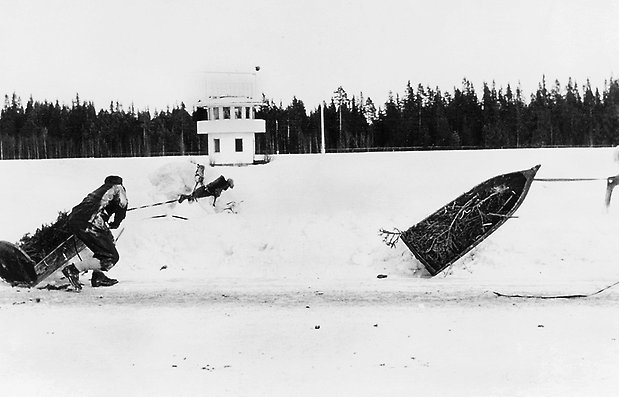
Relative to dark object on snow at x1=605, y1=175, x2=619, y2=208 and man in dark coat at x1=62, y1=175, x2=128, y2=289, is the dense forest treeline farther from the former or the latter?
man in dark coat at x1=62, y1=175, x2=128, y2=289

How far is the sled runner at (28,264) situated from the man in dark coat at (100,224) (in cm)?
14

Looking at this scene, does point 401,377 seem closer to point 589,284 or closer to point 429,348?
point 429,348

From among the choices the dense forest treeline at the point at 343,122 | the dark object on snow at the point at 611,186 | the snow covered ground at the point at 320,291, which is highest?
the dense forest treeline at the point at 343,122

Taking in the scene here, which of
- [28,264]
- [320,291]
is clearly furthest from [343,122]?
[28,264]

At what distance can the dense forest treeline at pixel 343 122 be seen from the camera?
6.91 metres

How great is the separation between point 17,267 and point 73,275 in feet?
1.96

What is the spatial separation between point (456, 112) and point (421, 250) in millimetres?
2408

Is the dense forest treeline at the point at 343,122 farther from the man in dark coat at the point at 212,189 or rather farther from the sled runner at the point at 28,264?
the sled runner at the point at 28,264

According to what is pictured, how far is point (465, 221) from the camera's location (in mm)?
6734

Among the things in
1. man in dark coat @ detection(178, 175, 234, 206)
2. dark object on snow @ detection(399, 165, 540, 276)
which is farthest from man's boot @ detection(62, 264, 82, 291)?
dark object on snow @ detection(399, 165, 540, 276)

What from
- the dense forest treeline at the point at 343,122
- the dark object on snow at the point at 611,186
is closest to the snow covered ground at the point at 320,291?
the dark object on snow at the point at 611,186

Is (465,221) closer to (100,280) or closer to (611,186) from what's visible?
(611,186)

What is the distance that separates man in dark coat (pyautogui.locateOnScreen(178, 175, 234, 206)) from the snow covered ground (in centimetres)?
10

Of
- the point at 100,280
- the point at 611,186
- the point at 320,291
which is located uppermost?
the point at 611,186
